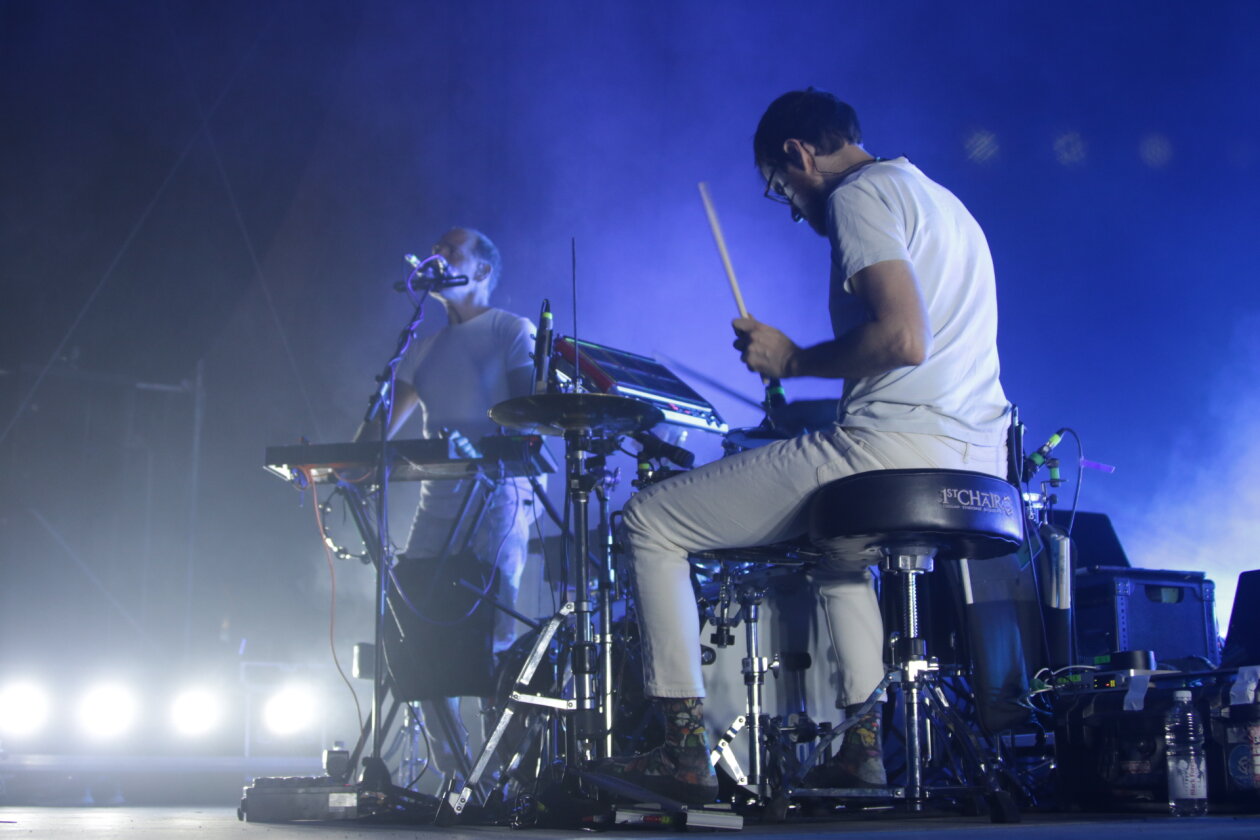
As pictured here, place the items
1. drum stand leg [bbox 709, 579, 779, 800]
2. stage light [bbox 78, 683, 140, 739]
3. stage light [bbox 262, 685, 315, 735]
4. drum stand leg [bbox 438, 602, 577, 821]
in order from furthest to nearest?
stage light [bbox 262, 685, 315, 735] < stage light [bbox 78, 683, 140, 739] < drum stand leg [bbox 709, 579, 779, 800] < drum stand leg [bbox 438, 602, 577, 821]

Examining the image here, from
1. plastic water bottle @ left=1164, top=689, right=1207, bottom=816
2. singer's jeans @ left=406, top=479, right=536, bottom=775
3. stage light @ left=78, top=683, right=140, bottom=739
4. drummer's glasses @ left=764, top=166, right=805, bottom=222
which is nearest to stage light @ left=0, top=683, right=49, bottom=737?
stage light @ left=78, top=683, right=140, bottom=739

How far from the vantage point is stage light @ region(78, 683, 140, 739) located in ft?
20.7

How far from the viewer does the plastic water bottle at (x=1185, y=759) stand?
231 centimetres

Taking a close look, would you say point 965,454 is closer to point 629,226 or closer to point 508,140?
point 629,226

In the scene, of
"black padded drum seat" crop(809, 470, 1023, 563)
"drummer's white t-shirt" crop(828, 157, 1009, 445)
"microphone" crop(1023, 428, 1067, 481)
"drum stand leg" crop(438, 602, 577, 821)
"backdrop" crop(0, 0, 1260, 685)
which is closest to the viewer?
"black padded drum seat" crop(809, 470, 1023, 563)

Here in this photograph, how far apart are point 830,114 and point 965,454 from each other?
29.7 inches

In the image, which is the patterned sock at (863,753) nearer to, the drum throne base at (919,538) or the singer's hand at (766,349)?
the drum throne base at (919,538)

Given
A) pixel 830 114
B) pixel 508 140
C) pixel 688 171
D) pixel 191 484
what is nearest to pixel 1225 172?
pixel 688 171

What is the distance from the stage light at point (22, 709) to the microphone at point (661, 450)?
506cm

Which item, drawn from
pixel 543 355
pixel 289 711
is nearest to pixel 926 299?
pixel 543 355

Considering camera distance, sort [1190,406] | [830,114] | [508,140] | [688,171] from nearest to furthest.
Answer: [830,114], [1190,406], [688,171], [508,140]

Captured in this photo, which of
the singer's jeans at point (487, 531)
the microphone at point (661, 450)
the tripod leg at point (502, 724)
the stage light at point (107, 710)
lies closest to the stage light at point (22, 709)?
the stage light at point (107, 710)

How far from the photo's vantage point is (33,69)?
19.6 ft

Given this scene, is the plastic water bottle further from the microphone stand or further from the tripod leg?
the microphone stand
